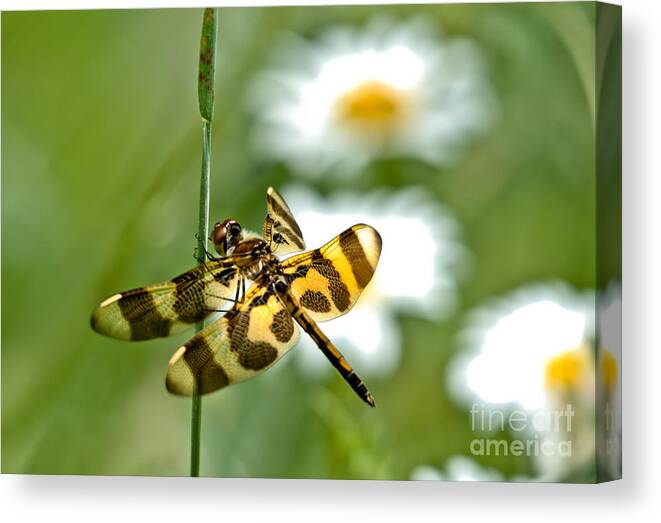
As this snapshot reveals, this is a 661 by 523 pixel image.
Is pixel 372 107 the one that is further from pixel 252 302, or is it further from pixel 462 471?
pixel 462 471

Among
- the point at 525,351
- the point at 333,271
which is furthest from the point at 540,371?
the point at 333,271

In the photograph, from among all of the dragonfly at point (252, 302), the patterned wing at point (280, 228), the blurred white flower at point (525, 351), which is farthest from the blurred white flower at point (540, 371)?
the patterned wing at point (280, 228)

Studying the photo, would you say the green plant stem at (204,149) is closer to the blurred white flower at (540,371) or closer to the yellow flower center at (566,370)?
the blurred white flower at (540,371)

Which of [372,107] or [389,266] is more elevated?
[372,107]

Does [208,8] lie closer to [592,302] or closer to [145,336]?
[145,336]

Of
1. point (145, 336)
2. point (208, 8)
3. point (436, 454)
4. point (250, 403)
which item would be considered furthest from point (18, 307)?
point (436, 454)
